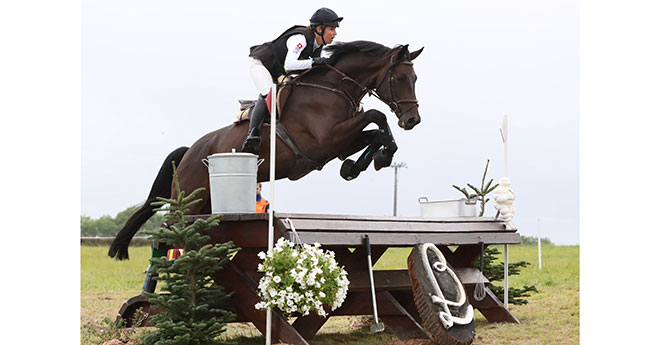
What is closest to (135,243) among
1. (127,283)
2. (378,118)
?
(127,283)

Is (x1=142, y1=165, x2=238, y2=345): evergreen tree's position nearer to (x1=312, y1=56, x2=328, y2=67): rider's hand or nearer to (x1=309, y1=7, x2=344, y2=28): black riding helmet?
(x1=312, y1=56, x2=328, y2=67): rider's hand

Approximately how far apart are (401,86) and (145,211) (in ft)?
8.73

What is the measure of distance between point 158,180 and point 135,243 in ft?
25.8

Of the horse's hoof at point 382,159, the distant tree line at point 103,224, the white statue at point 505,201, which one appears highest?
the horse's hoof at point 382,159

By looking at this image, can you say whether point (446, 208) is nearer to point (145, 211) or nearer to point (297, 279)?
point (297, 279)

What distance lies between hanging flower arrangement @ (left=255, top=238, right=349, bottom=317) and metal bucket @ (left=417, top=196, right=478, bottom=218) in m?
1.97

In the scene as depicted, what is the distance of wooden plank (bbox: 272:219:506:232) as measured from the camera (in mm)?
4434

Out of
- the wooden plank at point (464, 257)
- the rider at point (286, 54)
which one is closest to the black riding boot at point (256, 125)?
the rider at point (286, 54)

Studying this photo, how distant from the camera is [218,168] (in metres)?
4.68

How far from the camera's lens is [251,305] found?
4535 millimetres

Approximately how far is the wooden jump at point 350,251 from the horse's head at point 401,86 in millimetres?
794

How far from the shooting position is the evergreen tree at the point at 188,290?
13.9 ft

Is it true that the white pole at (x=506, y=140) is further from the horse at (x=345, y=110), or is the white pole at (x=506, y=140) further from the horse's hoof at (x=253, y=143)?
the horse's hoof at (x=253, y=143)

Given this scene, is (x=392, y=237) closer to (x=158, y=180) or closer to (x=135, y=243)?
(x=158, y=180)
